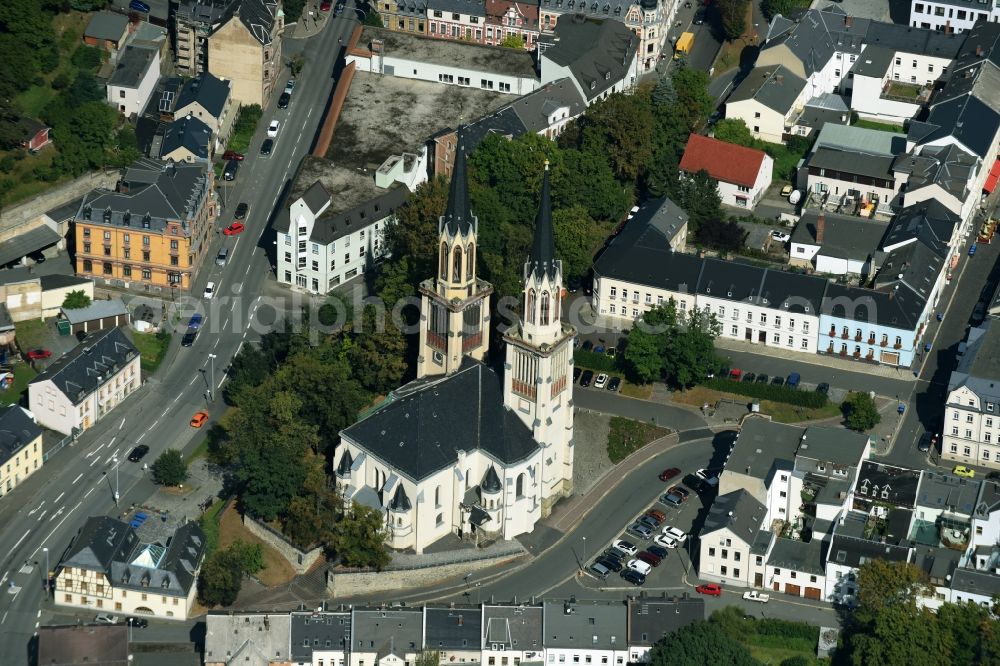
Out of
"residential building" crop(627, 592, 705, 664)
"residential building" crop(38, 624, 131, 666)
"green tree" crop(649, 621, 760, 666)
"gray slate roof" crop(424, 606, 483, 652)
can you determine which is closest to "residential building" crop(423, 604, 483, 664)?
"gray slate roof" crop(424, 606, 483, 652)

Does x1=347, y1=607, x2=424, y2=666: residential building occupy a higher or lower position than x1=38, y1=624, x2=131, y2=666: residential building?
higher

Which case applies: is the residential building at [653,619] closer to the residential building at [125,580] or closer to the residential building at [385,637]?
the residential building at [385,637]

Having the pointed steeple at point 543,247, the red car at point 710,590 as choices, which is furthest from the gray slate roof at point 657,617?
the pointed steeple at point 543,247

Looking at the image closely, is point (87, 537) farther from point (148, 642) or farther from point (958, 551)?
point (958, 551)

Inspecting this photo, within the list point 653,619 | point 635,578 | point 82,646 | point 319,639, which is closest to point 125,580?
point 82,646

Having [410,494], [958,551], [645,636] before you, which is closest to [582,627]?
[645,636]

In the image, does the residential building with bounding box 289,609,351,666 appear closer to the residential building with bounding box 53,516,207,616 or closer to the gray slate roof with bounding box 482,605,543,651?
the gray slate roof with bounding box 482,605,543,651
